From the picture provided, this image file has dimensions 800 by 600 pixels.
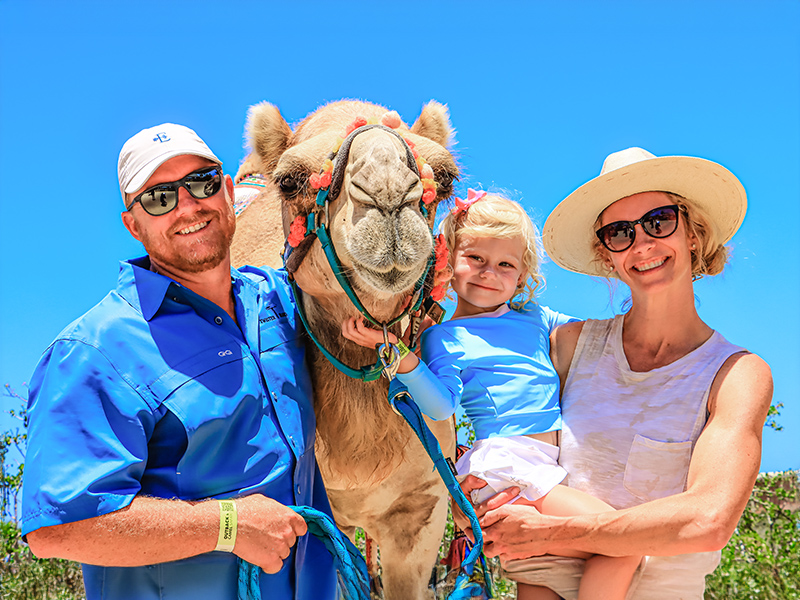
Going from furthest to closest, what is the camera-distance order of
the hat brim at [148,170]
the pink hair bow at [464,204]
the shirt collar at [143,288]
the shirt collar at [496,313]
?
the pink hair bow at [464,204], the shirt collar at [496,313], the hat brim at [148,170], the shirt collar at [143,288]

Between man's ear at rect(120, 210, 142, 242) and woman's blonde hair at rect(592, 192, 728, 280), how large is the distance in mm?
2182

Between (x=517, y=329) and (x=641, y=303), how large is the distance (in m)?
0.54

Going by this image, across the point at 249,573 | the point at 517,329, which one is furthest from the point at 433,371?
the point at 249,573

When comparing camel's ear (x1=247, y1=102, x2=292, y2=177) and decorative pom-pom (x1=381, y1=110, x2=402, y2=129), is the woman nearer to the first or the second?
decorative pom-pom (x1=381, y1=110, x2=402, y2=129)

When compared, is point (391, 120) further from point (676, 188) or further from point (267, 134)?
point (676, 188)

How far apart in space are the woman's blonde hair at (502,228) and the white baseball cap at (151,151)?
1177 mm

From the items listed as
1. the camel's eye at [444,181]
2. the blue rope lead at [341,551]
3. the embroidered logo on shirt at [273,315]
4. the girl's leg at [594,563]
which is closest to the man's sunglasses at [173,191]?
the embroidered logo on shirt at [273,315]

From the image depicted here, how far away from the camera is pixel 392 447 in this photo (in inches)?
150

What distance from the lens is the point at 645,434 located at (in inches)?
113

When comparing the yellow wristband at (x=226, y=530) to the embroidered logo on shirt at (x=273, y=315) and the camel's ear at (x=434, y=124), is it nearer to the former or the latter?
the embroidered logo on shirt at (x=273, y=315)

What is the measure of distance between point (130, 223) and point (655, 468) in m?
2.27

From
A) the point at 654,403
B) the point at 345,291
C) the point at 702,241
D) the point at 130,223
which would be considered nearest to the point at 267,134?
the point at 130,223

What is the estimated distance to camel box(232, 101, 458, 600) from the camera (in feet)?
8.97

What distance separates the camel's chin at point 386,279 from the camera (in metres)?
2.76
